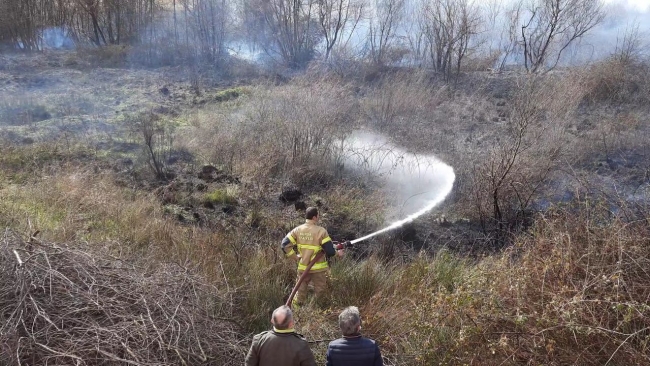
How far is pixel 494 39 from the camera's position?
62.5ft

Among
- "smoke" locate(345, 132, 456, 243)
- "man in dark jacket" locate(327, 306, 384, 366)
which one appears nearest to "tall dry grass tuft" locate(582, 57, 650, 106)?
"smoke" locate(345, 132, 456, 243)

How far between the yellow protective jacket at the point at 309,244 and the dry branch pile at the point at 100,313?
1133mm

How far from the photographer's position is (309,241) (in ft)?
17.1

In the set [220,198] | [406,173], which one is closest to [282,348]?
[220,198]

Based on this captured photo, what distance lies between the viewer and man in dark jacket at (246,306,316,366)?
10.2ft

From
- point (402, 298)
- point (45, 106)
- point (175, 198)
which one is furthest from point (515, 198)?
point (45, 106)

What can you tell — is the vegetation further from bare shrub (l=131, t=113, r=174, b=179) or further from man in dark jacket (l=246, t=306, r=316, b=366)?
man in dark jacket (l=246, t=306, r=316, b=366)

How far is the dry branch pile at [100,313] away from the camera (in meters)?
3.32

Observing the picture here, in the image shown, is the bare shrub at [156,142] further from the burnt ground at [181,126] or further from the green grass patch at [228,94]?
the green grass patch at [228,94]

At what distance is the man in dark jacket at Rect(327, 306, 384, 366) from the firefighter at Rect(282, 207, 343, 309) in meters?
1.91

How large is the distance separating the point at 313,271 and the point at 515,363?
2.40 metres

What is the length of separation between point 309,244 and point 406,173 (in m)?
5.24

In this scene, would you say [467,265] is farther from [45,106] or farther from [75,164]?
[45,106]

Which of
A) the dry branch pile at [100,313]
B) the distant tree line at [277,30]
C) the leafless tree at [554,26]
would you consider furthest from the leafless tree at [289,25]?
the dry branch pile at [100,313]
